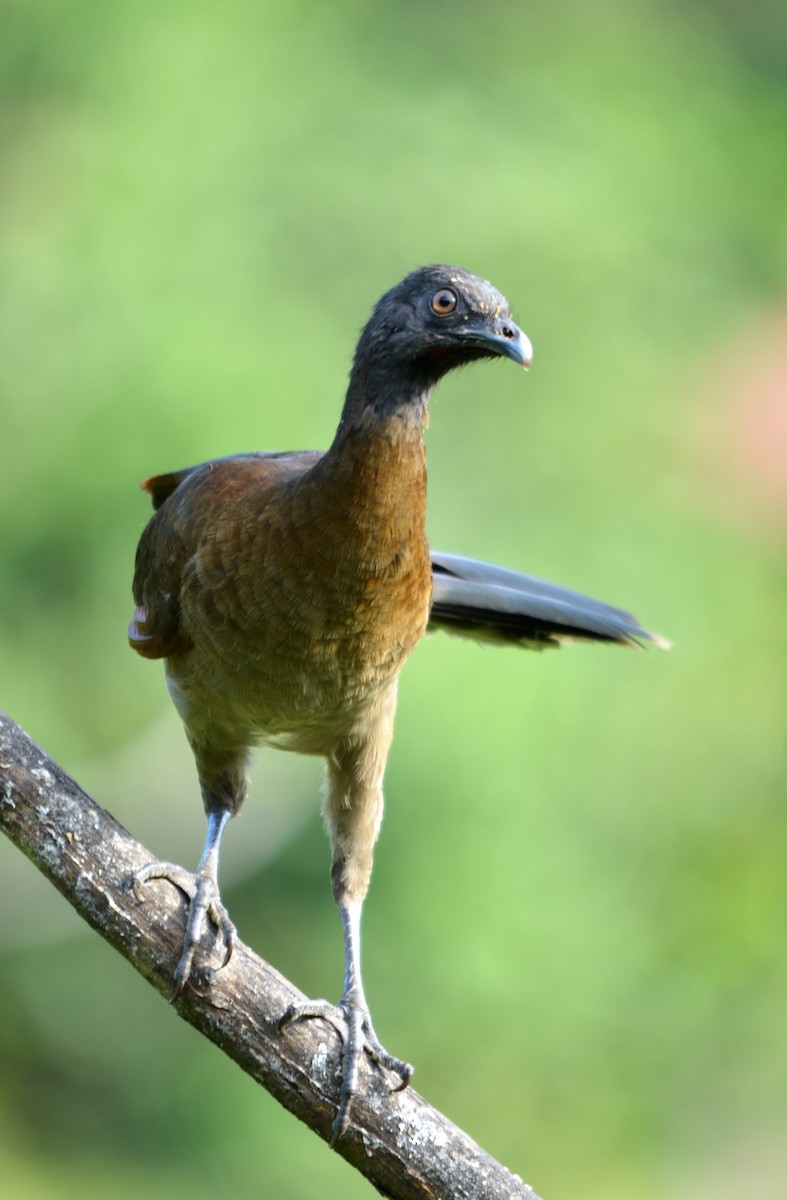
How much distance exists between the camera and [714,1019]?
25.8 feet

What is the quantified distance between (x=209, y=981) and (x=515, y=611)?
4.45 ft

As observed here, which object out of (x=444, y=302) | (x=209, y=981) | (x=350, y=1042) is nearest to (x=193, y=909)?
(x=209, y=981)

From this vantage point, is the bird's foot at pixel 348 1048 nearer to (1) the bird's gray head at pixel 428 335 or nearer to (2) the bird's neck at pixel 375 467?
(2) the bird's neck at pixel 375 467

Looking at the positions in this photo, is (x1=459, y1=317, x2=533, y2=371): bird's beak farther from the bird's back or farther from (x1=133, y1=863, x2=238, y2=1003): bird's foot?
(x1=133, y1=863, x2=238, y2=1003): bird's foot

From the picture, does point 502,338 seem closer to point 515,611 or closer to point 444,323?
point 444,323

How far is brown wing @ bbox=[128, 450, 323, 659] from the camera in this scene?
3.41 meters

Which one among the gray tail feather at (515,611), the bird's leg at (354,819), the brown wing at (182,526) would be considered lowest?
the bird's leg at (354,819)

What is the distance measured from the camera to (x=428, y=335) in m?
2.97

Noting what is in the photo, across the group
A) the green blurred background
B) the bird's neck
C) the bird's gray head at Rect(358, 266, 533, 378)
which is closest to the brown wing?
Result: the bird's neck

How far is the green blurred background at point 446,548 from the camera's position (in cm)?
676

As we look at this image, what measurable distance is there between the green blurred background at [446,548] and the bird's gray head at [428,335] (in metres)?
3.34

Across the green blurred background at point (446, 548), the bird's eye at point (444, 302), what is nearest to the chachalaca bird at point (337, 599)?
the bird's eye at point (444, 302)

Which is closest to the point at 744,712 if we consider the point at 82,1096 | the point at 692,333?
the point at 692,333

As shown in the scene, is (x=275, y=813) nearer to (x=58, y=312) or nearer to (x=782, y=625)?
(x=58, y=312)
